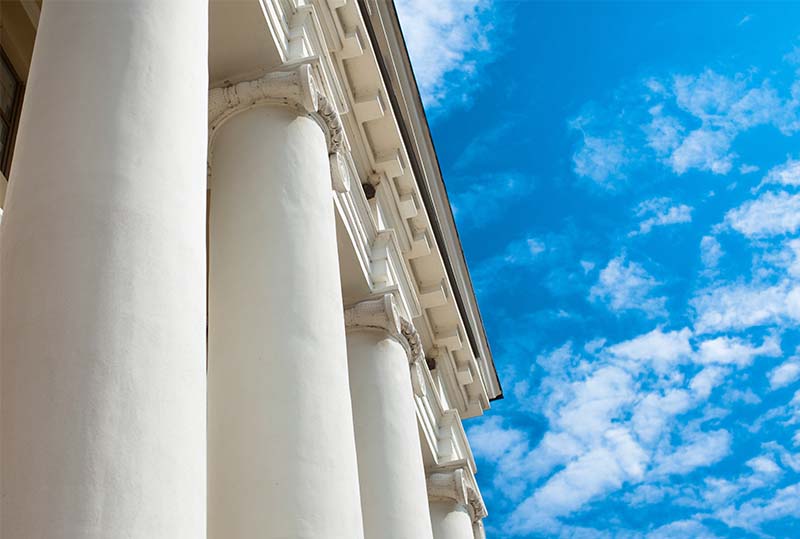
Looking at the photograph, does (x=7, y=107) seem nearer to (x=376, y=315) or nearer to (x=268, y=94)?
(x=268, y=94)

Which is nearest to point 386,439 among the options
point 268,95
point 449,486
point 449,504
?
point 268,95

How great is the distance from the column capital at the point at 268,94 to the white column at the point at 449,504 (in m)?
29.5

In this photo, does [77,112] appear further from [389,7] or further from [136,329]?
[389,7]

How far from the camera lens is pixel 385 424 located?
37562 mm

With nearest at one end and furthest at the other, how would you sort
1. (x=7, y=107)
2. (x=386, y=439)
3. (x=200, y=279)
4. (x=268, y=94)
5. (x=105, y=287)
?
(x=105, y=287)
(x=200, y=279)
(x=268, y=94)
(x=7, y=107)
(x=386, y=439)

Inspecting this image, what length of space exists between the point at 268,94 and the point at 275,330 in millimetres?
9101

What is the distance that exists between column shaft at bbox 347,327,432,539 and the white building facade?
0.09 metres

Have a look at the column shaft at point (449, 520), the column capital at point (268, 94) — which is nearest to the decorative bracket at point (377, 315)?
the column capital at point (268, 94)

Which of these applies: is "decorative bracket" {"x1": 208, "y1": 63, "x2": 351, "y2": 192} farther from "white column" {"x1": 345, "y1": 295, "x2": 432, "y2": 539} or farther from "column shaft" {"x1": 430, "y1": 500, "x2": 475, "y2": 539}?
"column shaft" {"x1": 430, "y1": 500, "x2": 475, "y2": 539}

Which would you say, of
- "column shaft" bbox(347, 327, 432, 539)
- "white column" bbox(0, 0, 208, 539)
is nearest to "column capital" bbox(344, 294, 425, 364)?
"column shaft" bbox(347, 327, 432, 539)

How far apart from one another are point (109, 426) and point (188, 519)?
74.2 inches

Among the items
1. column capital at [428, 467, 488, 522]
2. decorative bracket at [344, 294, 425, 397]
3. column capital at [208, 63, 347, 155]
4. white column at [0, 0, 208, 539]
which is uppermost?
column capital at [208, 63, 347, 155]

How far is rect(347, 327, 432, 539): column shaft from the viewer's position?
1391 inches

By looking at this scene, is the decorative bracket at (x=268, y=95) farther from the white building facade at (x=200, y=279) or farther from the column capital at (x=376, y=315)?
the column capital at (x=376, y=315)
